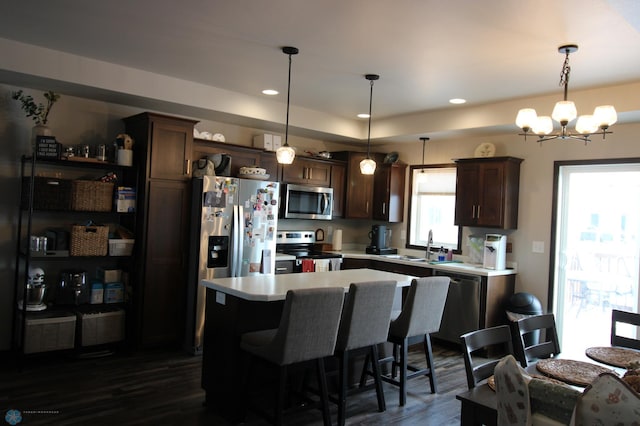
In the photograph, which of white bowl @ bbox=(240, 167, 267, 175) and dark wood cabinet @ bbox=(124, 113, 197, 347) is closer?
dark wood cabinet @ bbox=(124, 113, 197, 347)

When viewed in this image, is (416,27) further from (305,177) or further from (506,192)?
(305,177)

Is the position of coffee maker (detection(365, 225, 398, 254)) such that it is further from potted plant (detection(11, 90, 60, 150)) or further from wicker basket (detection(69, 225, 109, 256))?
potted plant (detection(11, 90, 60, 150))

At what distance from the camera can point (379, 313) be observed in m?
A: 3.28

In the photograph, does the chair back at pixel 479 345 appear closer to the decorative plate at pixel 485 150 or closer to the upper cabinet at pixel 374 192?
the decorative plate at pixel 485 150

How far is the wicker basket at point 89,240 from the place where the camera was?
4281mm

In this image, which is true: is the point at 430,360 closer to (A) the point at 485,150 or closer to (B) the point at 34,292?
(A) the point at 485,150

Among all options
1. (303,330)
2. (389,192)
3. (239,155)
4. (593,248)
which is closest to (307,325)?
(303,330)

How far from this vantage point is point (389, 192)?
6.43m

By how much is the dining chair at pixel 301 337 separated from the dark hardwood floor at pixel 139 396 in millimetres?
483

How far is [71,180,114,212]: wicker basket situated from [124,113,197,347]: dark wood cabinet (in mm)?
288

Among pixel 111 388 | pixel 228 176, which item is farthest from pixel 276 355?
pixel 228 176

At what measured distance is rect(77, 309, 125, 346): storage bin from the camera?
433 centimetres

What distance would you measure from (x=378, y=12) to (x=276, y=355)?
7.13 ft

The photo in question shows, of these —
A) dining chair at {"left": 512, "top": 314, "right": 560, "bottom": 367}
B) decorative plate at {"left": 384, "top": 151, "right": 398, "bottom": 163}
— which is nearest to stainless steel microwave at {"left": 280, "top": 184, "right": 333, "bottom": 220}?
decorative plate at {"left": 384, "top": 151, "right": 398, "bottom": 163}
